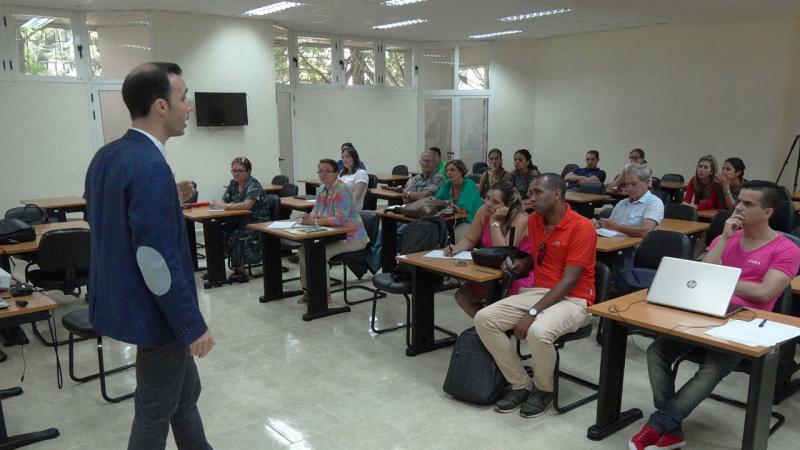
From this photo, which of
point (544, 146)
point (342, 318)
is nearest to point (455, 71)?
point (544, 146)

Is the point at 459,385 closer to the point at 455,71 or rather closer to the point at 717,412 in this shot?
the point at 717,412

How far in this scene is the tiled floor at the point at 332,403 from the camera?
2.96 meters

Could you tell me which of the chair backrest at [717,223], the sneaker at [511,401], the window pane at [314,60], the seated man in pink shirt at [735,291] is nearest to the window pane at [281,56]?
the window pane at [314,60]

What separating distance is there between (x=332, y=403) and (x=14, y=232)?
2984 mm

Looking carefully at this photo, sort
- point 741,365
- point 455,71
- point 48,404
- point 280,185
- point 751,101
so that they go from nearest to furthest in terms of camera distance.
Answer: point 741,365, point 48,404, point 280,185, point 751,101, point 455,71

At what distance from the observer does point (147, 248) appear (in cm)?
170

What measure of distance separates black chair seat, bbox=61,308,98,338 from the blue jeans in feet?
10.1

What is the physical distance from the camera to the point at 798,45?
8.55 metres

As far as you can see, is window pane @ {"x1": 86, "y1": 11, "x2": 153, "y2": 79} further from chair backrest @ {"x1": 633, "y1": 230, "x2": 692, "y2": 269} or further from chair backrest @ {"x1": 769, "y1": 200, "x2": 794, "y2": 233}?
chair backrest @ {"x1": 769, "y1": 200, "x2": 794, "y2": 233}

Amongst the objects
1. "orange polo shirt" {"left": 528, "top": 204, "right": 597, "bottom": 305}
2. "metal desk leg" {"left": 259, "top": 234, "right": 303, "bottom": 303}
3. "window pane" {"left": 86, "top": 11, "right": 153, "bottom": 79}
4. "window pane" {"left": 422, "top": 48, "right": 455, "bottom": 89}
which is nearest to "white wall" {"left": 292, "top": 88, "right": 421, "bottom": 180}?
"window pane" {"left": 422, "top": 48, "right": 455, "bottom": 89}

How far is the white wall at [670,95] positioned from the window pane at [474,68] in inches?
39.8

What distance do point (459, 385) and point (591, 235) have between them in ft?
3.86

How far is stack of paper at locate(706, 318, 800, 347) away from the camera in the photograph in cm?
232

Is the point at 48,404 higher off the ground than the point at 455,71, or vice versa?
the point at 455,71
